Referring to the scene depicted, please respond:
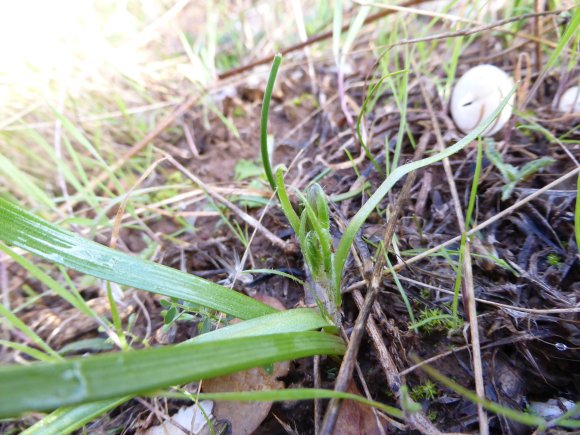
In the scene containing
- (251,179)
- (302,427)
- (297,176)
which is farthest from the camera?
(251,179)

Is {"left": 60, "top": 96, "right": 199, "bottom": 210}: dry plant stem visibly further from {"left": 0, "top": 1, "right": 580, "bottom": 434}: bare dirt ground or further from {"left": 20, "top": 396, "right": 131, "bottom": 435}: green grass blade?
{"left": 20, "top": 396, "right": 131, "bottom": 435}: green grass blade

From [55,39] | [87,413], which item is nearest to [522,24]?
[87,413]

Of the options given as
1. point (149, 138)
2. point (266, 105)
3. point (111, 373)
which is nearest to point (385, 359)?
point (111, 373)

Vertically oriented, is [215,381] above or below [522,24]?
below

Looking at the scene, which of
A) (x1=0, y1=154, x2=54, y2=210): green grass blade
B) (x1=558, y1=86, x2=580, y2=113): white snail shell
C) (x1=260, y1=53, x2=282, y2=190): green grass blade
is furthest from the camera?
(x1=558, y1=86, x2=580, y2=113): white snail shell

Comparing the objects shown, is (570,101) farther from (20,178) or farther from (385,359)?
(20,178)

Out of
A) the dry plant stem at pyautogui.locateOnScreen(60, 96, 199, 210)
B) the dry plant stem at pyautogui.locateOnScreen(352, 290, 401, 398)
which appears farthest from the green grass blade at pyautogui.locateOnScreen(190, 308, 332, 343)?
the dry plant stem at pyautogui.locateOnScreen(60, 96, 199, 210)

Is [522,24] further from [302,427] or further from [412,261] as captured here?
[302,427]
